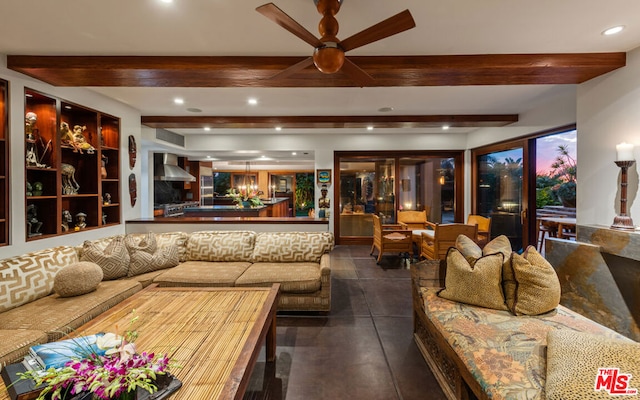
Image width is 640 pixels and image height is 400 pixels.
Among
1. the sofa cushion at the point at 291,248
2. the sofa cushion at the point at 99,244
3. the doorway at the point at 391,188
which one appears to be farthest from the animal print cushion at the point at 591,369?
the doorway at the point at 391,188

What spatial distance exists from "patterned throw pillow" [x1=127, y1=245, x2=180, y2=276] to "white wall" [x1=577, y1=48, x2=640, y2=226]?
14.7ft

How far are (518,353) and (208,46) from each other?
10.1 ft

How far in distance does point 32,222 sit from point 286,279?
266 cm

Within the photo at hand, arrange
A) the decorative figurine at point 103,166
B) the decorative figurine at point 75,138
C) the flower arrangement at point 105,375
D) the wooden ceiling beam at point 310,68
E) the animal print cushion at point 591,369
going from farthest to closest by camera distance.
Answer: the decorative figurine at point 103,166 < the decorative figurine at point 75,138 < the wooden ceiling beam at point 310,68 < the animal print cushion at point 591,369 < the flower arrangement at point 105,375

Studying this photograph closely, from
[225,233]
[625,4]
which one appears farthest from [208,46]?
[625,4]

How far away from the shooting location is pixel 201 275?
3.05 m

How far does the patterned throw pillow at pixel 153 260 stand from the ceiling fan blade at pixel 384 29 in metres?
2.93

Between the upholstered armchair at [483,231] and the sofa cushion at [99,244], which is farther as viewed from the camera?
the upholstered armchair at [483,231]

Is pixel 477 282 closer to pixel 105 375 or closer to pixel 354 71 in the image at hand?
pixel 354 71

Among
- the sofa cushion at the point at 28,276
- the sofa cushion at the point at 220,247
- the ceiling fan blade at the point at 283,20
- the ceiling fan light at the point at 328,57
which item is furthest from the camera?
the sofa cushion at the point at 220,247

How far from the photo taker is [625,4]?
6.28 ft

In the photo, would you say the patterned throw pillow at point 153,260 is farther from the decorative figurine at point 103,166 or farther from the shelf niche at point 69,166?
the decorative figurine at point 103,166

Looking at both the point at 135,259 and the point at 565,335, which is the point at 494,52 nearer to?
the point at 565,335

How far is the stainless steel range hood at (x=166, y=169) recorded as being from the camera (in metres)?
6.47
